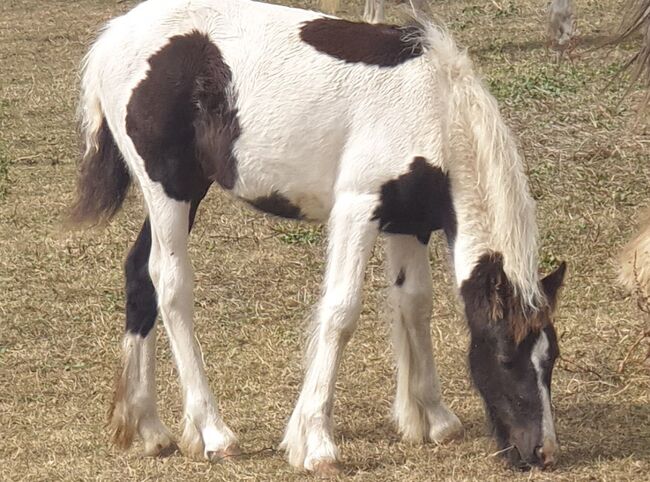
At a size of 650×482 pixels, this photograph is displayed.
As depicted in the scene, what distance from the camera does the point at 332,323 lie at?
484 cm

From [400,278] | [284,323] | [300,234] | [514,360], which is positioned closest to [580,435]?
[514,360]

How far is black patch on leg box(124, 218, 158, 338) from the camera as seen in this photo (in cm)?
529

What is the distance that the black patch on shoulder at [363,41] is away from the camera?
491 cm

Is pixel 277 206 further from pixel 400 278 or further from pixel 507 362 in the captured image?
pixel 507 362

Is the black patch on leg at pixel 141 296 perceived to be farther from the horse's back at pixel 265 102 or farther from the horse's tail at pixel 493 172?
the horse's tail at pixel 493 172

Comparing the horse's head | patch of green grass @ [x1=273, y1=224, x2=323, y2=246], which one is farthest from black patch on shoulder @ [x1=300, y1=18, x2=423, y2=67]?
patch of green grass @ [x1=273, y1=224, x2=323, y2=246]

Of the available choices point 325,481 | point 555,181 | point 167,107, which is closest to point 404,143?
point 167,107

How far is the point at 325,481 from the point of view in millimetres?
4785

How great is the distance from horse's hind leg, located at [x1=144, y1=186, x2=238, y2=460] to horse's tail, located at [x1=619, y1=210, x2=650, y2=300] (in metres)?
2.16

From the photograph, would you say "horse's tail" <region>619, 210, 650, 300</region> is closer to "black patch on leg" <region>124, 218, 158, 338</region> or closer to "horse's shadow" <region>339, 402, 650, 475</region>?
"horse's shadow" <region>339, 402, 650, 475</region>

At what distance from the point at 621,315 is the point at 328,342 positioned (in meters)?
2.23

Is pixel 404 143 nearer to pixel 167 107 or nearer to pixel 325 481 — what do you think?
pixel 167 107

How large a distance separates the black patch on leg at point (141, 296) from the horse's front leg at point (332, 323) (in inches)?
30.3

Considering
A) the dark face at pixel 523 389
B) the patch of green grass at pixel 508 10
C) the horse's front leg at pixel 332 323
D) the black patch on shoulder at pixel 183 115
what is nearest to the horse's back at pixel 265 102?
the black patch on shoulder at pixel 183 115
